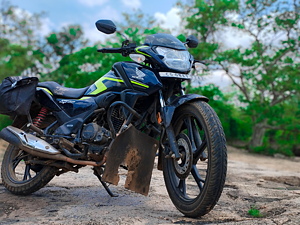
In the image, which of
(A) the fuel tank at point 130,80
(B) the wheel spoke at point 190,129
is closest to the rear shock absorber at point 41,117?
(A) the fuel tank at point 130,80

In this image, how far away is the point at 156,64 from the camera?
138 inches

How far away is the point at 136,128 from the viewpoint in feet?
12.0

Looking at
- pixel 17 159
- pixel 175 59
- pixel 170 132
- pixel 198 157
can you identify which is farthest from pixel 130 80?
pixel 17 159

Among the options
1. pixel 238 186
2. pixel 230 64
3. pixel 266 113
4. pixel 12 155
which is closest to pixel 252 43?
pixel 230 64

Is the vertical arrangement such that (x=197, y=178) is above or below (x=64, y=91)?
below

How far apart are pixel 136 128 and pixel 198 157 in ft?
2.22

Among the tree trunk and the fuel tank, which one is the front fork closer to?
the fuel tank

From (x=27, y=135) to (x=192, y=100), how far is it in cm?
180

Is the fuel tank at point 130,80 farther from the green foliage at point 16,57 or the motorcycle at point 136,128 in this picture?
the green foliage at point 16,57

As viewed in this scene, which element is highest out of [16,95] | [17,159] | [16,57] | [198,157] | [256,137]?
[16,57]

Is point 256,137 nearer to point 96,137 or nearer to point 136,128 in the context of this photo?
point 136,128

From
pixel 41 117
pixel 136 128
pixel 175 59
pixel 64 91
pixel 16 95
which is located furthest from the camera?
pixel 41 117

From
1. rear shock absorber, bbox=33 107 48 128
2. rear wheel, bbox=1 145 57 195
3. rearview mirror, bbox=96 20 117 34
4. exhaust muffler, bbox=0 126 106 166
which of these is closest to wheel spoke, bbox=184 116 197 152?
exhaust muffler, bbox=0 126 106 166

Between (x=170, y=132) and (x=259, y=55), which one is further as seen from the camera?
(x=259, y=55)
